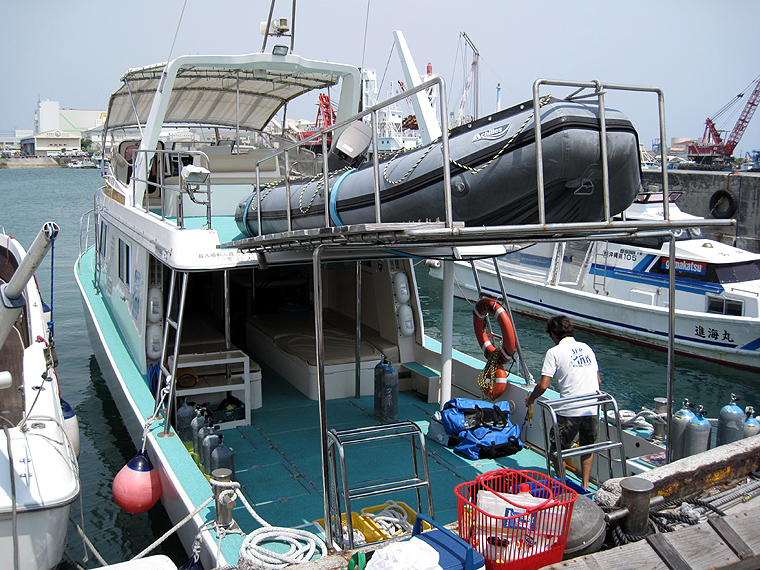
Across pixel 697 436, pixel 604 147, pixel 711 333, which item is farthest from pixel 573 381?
pixel 711 333

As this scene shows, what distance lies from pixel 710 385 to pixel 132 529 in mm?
10997

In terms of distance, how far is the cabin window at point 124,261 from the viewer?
824cm

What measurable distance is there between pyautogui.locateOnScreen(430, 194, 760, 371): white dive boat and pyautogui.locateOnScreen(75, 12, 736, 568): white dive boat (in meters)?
5.47

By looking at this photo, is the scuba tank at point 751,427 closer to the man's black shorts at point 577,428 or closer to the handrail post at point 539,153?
the man's black shorts at point 577,428

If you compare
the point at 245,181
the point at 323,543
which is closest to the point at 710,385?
the point at 245,181

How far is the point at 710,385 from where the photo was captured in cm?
1258

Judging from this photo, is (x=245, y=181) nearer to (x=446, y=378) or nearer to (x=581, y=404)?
(x=446, y=378)

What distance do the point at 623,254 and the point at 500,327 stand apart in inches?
420

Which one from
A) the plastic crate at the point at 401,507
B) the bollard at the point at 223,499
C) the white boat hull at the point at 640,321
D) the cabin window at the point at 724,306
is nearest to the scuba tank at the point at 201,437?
the bollard at the point at 223,499

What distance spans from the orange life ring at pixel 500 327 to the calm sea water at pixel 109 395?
342 centimetres

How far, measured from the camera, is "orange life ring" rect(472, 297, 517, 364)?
5.45m

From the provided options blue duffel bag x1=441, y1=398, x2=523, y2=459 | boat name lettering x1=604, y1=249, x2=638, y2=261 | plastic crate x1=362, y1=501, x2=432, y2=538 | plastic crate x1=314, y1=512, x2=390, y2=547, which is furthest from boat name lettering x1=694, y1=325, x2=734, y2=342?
plastic crate x1=314, y1=512, x2=390, y2=547

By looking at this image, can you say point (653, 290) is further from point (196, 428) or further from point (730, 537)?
point (196, 428)

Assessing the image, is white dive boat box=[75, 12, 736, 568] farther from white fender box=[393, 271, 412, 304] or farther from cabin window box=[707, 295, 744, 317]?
cabin window box=[707, 295, 744, 317]
